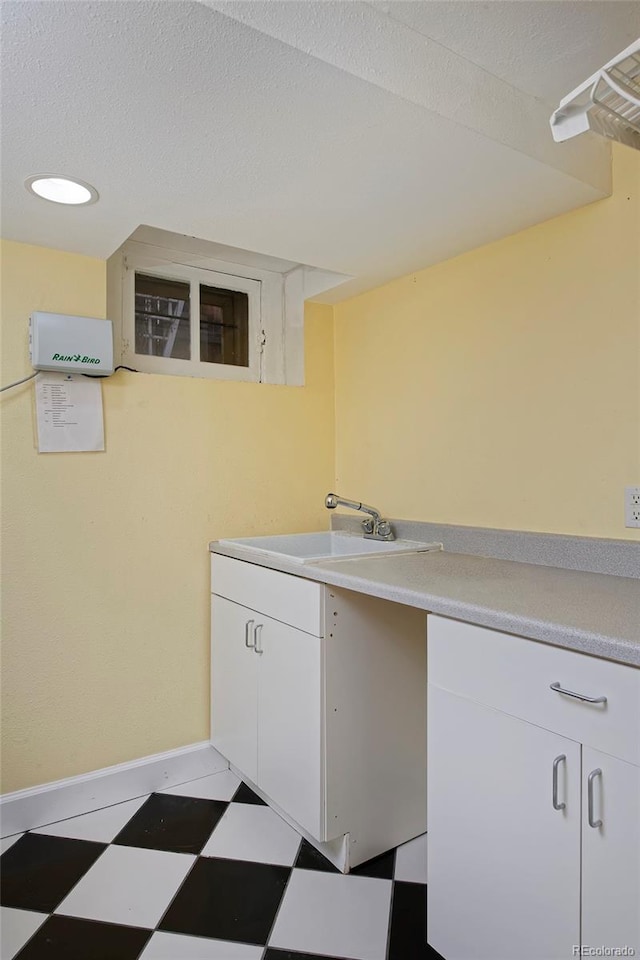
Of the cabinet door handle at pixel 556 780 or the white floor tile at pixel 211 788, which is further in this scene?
the white floor tile at pixel 211 788

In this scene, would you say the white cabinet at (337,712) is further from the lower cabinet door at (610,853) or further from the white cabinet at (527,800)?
the lower cabinet door at (610,853)

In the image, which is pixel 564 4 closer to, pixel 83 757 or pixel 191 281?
pixel 191 281

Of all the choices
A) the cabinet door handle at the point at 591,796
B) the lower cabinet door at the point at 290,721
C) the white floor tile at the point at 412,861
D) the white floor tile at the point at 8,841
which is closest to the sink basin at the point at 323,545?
the lower cabinet door at the point at 290,721

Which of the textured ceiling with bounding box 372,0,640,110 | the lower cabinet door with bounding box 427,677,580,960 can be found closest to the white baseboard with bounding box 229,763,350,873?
the lower cabinet door with bounding box 427,677,580,960

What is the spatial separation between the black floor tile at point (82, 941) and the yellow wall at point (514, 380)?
1.48 meters

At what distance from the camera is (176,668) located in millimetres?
2102

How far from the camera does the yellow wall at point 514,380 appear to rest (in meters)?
1.53

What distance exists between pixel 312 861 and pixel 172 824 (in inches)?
19.2

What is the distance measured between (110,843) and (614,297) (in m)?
2.14

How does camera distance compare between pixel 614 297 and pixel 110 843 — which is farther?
pixel 110 843

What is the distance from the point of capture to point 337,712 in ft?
5.17

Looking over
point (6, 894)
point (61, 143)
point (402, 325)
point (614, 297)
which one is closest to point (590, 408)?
point (614, 297)

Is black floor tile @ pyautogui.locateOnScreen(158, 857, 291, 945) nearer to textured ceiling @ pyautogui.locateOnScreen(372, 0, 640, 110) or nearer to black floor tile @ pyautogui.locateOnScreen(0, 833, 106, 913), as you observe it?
black floor tile @ pyautogui.locateOnScreen(0, 833, 106, 913)

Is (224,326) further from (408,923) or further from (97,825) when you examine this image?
(408,923)
